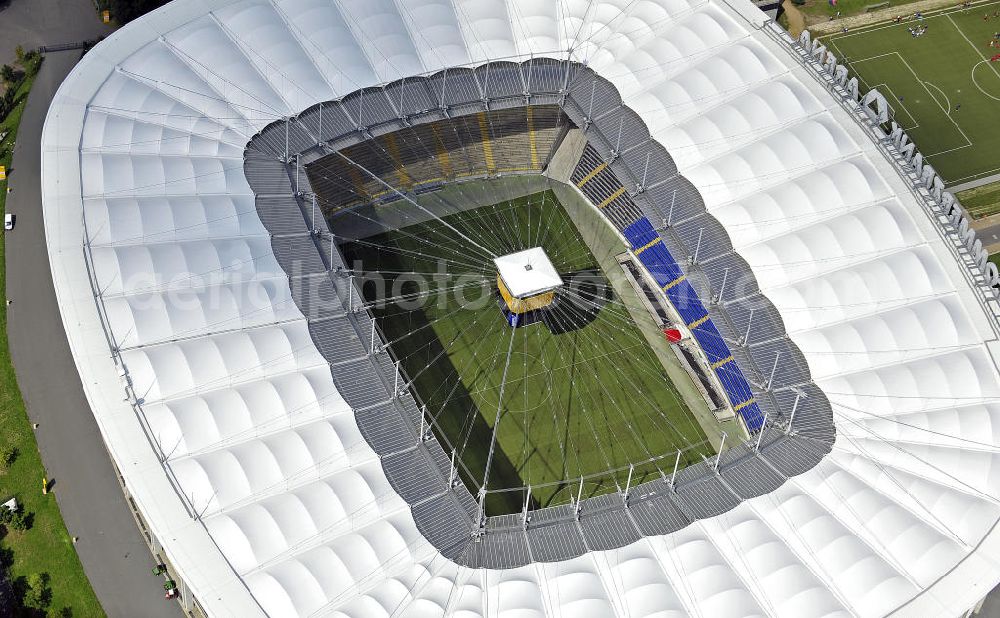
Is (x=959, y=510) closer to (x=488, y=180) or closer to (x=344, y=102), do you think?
(x=488, y=180)

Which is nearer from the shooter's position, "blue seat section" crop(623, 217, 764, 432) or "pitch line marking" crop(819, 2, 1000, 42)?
"blue seat section" crop(623, 217, 764, 432)

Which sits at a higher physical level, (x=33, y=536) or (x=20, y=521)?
(x=20, y=521)

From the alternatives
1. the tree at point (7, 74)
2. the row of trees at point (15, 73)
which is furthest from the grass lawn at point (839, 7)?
the tree at point (7, 74)

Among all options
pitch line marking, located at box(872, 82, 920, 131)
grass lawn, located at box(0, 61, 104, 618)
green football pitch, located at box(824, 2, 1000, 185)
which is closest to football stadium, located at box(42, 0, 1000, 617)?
grass lawn, located at box(0, 61, 104, 618)

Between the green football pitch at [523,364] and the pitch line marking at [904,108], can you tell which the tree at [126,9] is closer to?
the green football pitch at [523,364]

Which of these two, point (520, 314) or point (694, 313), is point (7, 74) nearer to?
point (520, 314)

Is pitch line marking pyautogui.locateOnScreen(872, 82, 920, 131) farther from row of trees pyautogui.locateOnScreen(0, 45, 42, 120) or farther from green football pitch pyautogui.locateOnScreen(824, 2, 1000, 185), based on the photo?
row of trees pyautogui.locateOnScreen(0, 45, 42, 120)

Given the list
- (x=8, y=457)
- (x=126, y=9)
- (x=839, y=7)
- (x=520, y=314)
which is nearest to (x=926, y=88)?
(x=839, y=7)
